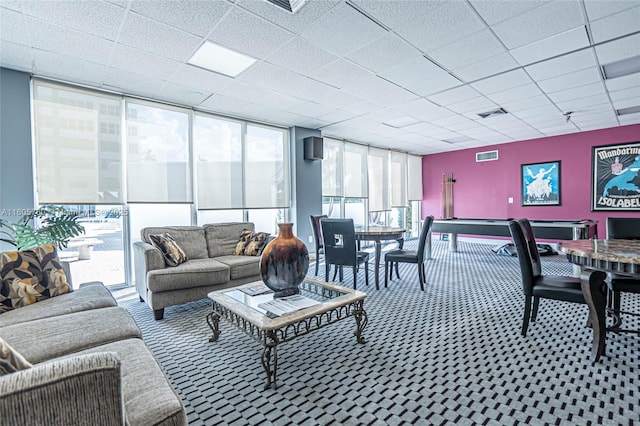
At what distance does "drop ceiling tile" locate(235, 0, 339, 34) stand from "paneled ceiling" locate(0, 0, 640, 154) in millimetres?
12

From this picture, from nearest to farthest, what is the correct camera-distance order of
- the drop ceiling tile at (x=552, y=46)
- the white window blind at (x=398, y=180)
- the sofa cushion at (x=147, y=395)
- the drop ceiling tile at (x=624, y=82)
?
1. the sofa cushion at (x=147, y=395)
2. the drop ceiling tile at (x=552, y=46)
3. the drop ceiling tile at (x=624, y=82)
4. the white window blind at (x=398, y=180)

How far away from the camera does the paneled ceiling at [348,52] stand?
2.38m

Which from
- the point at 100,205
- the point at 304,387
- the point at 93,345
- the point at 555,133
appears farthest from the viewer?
the point at 555,133

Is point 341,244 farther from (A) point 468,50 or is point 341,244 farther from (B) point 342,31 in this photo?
(A) point 468,50

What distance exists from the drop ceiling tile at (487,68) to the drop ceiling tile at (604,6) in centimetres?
74

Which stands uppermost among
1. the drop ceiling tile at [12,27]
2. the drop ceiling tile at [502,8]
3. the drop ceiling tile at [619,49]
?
the drop ceiling tile at [12,27]

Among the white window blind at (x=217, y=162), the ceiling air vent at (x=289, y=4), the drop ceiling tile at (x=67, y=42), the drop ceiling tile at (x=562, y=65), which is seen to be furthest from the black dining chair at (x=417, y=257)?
the drop ceiling tile at (x=67, y=42)

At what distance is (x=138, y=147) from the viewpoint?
4180mm

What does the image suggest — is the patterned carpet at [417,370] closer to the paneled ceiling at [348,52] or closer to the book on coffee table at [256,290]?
the book on coffee table at [256,290]

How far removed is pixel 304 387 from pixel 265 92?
3.61m

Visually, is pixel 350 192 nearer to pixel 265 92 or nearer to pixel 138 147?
pixel 265 92

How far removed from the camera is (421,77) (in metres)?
3.66

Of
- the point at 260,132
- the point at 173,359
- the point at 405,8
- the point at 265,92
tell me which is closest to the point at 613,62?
the point at 405,8

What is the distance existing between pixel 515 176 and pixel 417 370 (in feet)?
23.5
